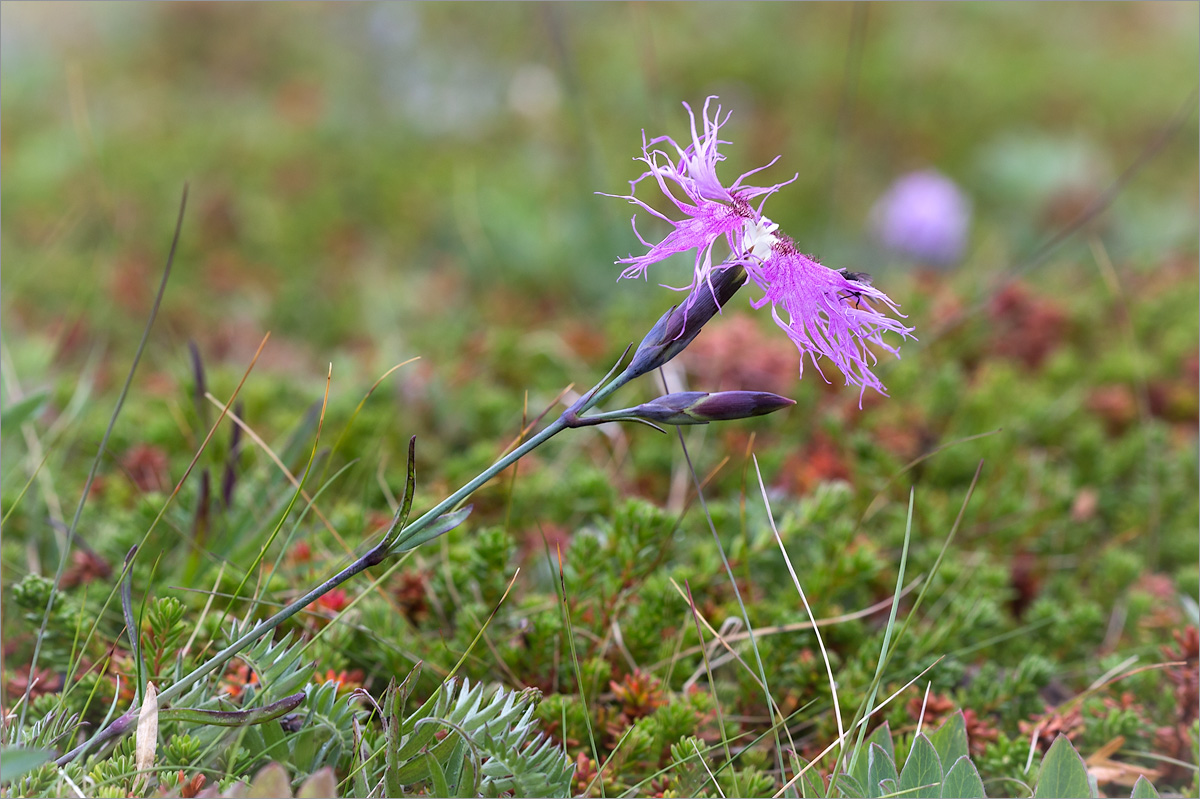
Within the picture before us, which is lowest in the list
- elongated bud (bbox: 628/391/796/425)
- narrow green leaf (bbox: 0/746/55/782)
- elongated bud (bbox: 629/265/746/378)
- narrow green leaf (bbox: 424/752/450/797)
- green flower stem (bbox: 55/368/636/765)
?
narrow green leaf (bbox: 424/752/450/797)

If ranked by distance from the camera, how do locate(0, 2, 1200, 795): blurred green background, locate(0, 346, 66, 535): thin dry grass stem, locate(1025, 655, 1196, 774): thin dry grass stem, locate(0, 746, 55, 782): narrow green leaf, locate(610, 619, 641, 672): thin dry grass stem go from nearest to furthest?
locate(0, 746, 55, 782): narrow green leaf, locate(1025, 655, 1196, 774): thin dry grass stem, locate(610, 619, 641, 672): thin dry grass stem, locate(0, 2, 1200, 795): blurred green background, locate(0, 346, 66, 535): thin dry grass stem

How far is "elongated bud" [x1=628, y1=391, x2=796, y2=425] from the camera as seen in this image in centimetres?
116

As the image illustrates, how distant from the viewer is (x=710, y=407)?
46.2 inches

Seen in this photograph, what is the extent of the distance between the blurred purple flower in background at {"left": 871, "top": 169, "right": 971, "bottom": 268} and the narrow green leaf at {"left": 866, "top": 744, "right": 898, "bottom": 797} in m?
2.79

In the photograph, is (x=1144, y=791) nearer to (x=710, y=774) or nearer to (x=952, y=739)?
(x=952, y=739)

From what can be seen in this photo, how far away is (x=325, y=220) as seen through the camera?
4105mm

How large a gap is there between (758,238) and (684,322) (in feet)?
0.53

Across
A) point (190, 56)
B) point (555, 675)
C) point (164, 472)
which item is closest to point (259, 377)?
point (164, 472)

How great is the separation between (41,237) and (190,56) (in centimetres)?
216

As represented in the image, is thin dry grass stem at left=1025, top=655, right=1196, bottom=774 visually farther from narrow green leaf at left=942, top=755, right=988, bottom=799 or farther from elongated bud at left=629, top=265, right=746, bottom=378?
elongated bud at left=629, top=265, right=746, bottom=378

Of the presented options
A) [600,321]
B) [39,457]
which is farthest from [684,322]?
[600,321]

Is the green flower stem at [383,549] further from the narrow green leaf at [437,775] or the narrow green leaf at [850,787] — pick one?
the narrow green leaf at [850,787]

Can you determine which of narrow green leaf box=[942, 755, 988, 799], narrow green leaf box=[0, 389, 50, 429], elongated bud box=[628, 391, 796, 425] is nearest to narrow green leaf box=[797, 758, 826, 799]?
narrow green leaf box=[942, 755, 988, 799]

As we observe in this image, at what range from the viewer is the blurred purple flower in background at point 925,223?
12.1 ft
